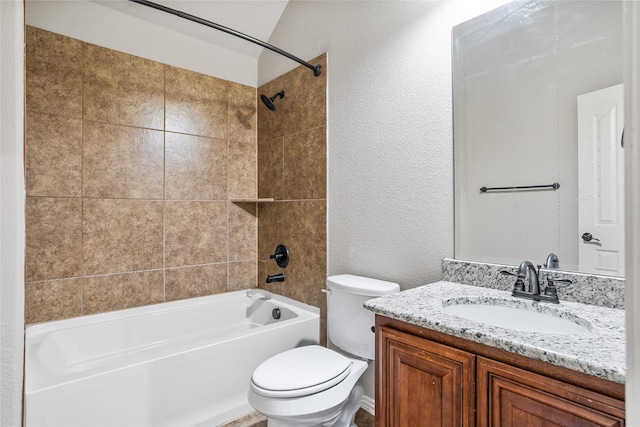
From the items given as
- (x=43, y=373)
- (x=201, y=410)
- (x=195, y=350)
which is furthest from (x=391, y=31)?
(x=43, y=373)

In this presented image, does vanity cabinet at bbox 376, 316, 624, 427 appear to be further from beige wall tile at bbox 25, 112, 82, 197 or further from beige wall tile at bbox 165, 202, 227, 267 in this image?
beige wall tile at bbox 25, 112, 82, 197

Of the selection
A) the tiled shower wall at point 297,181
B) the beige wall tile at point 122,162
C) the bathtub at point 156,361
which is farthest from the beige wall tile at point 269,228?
the beige wall tile at point 122,162

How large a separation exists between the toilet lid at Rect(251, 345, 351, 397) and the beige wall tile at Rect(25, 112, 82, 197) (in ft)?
5.26

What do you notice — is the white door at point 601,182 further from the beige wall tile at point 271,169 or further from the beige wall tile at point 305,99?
the beige wall tile at point 271,169

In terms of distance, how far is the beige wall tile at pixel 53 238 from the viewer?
74.2 inches

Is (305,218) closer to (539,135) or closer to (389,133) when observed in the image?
(389,133)

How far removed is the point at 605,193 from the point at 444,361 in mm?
781

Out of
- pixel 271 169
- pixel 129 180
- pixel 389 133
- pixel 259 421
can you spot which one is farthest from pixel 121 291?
pixel 389 133

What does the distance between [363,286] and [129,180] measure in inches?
66.4

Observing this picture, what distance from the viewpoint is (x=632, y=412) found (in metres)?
0.36

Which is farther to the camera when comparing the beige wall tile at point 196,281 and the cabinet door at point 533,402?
the beige wall tile at point 196,281

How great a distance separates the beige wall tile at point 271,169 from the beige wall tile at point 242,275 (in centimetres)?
60

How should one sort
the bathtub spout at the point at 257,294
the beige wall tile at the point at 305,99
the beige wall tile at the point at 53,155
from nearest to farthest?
the beige wall tile at the point at 53,155 < the beige wall tile at the point at 305,99 < the bathtub spout at the point at 257,294

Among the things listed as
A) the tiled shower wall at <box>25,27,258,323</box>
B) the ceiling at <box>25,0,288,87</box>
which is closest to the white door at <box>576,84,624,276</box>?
the tiled shower wall at <box>25,27,258,323</box>
